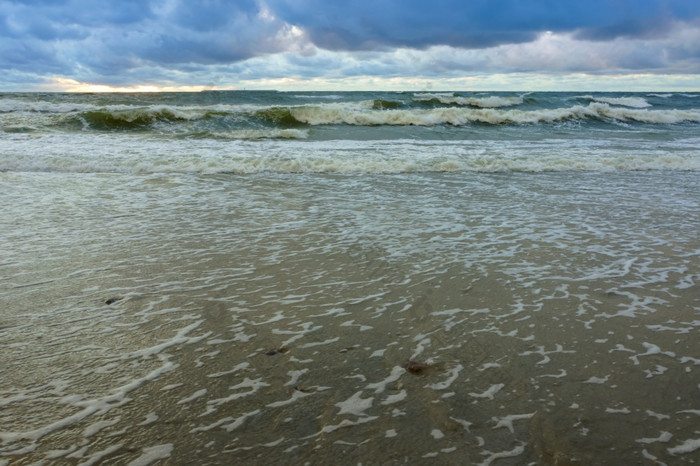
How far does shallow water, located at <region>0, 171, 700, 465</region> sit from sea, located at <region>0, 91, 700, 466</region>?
0.6 inches

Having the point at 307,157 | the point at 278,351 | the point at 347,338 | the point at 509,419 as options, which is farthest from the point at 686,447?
the point at 307,157

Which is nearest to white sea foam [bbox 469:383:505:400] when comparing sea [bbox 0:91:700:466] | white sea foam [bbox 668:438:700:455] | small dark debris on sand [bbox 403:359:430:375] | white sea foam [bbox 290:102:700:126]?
sea [bbox 0:91:700:466]

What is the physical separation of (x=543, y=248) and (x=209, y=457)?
4132mm

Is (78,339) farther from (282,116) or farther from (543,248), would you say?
(282,116)

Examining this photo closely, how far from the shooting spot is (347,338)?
3215 millimetres

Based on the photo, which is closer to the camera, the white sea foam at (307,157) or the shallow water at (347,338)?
the shallow water at (347,338)

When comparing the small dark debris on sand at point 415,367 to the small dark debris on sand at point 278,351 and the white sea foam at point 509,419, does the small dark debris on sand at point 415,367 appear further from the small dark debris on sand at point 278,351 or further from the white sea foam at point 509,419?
the small dark debris on sand at point 278,351

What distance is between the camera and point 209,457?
2131 millimetres

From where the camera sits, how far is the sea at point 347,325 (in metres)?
2.27

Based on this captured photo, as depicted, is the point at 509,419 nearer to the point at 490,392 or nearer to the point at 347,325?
the point at 490,392

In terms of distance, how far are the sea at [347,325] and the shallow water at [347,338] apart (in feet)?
0.05

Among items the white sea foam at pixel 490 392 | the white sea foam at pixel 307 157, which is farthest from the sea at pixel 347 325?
the white sea foam at pixel 307 157

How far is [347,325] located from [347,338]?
0.20 m

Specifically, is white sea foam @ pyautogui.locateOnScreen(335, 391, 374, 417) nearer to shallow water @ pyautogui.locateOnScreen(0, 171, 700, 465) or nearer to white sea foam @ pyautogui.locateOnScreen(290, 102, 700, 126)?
shallow water @ pyautogui.locateOnScreen(0, 171, 700, 465)
